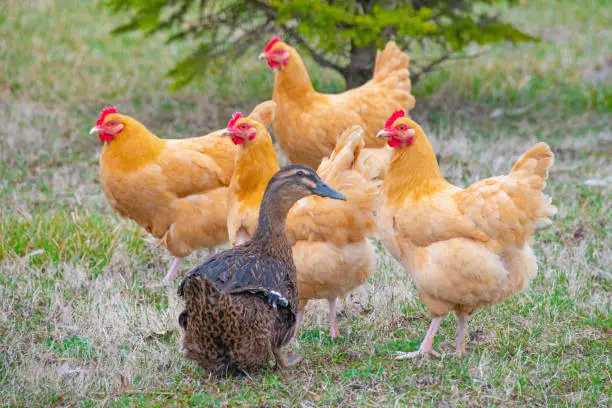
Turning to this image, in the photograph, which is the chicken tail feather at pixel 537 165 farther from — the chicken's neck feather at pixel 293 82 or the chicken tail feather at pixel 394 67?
the chicken tail feather at pixel 394 67

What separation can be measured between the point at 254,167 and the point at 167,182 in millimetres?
1094

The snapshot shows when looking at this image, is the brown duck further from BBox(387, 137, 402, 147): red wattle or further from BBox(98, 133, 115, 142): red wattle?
BBox(98, 133, 115, 142): red wattle

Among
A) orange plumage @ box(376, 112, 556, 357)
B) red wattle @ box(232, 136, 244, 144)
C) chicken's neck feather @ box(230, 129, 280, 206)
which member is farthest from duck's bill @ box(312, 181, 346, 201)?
red wattle @ box(232, 136, 244, 144)

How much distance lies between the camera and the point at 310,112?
7633 mm

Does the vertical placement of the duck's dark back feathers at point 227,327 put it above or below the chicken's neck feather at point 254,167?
below

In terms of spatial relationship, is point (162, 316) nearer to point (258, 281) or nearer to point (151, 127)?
point (258, 281)

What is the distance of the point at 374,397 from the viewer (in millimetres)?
4562

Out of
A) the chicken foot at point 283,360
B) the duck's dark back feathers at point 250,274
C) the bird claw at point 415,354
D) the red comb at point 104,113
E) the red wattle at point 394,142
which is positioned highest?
the red comb at point 104,113

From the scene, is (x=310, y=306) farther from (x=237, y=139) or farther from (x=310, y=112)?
(x=310, y=112)

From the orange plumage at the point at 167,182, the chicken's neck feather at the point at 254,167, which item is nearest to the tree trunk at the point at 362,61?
the orange plumage at the point at 167,182

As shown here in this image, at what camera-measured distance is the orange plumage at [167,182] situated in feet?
21.3

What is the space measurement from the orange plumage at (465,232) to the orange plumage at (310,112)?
7.78ft

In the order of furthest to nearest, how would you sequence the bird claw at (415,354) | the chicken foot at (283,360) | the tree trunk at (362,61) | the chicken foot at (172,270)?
1. the tree trunk at (362,61)
2. the chicken foot at (172,270)
3. the bird claw at (415,354)
4. the chicken foot at (283,360)

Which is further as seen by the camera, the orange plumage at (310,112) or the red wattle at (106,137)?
the orange plumage at (310,112)
